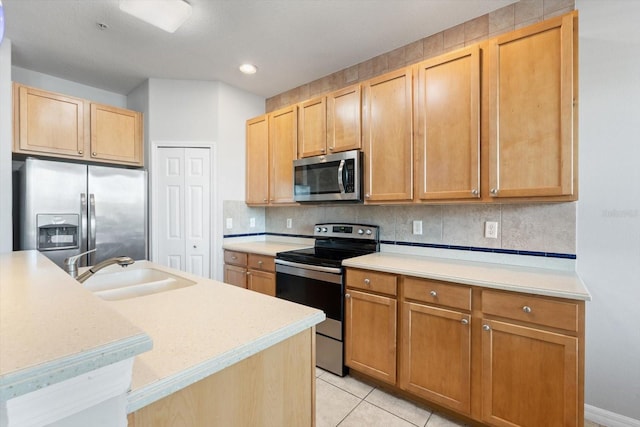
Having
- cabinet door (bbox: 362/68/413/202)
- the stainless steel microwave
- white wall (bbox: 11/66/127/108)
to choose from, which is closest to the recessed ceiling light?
the stainless steel microwave

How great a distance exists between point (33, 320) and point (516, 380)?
77.0 inches

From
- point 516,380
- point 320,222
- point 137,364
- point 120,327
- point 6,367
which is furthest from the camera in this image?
point 320,222

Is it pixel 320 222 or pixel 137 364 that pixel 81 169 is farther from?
pixel 137 364

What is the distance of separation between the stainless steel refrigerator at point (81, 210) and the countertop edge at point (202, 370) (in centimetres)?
265

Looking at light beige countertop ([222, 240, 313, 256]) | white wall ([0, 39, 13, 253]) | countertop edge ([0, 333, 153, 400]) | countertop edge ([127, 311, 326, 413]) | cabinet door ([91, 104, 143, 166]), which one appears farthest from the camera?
cabinet door ([91, 104, 143, 166])

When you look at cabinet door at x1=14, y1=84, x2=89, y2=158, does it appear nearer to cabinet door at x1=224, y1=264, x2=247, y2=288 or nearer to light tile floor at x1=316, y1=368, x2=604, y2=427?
cabinet door at x1=224, y1=264, x2=247, y2=288

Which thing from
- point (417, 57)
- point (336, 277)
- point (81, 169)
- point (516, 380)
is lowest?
point (516, 380)

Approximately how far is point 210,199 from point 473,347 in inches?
109

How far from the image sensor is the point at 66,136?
9.10 feet

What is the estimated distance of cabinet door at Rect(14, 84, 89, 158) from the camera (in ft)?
8.29

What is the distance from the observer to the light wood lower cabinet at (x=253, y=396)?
2.18 feet

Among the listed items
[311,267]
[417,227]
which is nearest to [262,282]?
[311,267]

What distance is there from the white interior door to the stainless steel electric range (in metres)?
1.11

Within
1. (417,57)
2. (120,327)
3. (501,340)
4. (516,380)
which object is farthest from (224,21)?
(516,380)
